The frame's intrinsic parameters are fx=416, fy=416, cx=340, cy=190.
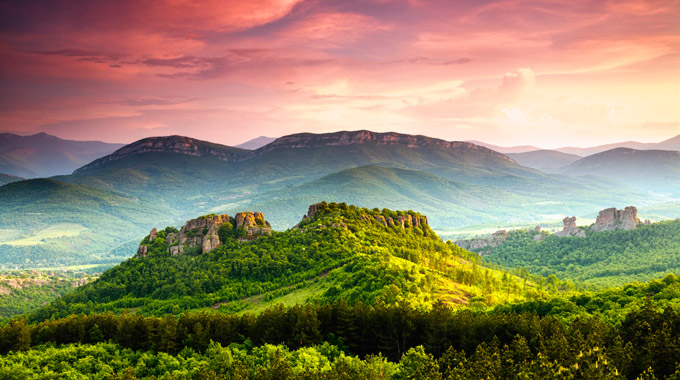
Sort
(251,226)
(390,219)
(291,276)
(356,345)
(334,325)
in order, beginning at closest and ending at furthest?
(356,345) < (334,325) < (291,276) < (251,226) < (390,219)

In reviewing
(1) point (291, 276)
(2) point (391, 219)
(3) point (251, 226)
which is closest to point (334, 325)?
(1) point (291, 276)

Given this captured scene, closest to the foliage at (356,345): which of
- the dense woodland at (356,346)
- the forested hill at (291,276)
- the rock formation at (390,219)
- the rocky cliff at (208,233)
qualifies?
the dense woodland at (356,346)

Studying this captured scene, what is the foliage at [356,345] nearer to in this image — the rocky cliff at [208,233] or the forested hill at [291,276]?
the forested hill at [291,276]

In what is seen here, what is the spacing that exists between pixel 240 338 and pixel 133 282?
69817mm

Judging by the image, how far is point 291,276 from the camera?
11900 cm

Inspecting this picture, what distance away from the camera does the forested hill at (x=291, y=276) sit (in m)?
97.1

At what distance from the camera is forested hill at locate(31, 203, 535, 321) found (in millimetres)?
97062

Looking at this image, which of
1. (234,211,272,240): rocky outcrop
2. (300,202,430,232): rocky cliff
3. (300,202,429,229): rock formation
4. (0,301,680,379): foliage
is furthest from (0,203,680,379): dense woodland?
(300,202,429,229): rock formation

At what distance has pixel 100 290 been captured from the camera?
125250mm

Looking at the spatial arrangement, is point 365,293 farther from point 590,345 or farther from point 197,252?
point 197,252

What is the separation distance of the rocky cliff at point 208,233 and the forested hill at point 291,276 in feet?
4.31

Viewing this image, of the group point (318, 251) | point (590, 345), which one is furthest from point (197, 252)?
point (590, 345)

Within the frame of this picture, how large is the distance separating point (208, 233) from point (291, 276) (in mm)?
38110

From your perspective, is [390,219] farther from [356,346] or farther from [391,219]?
[356,346]
